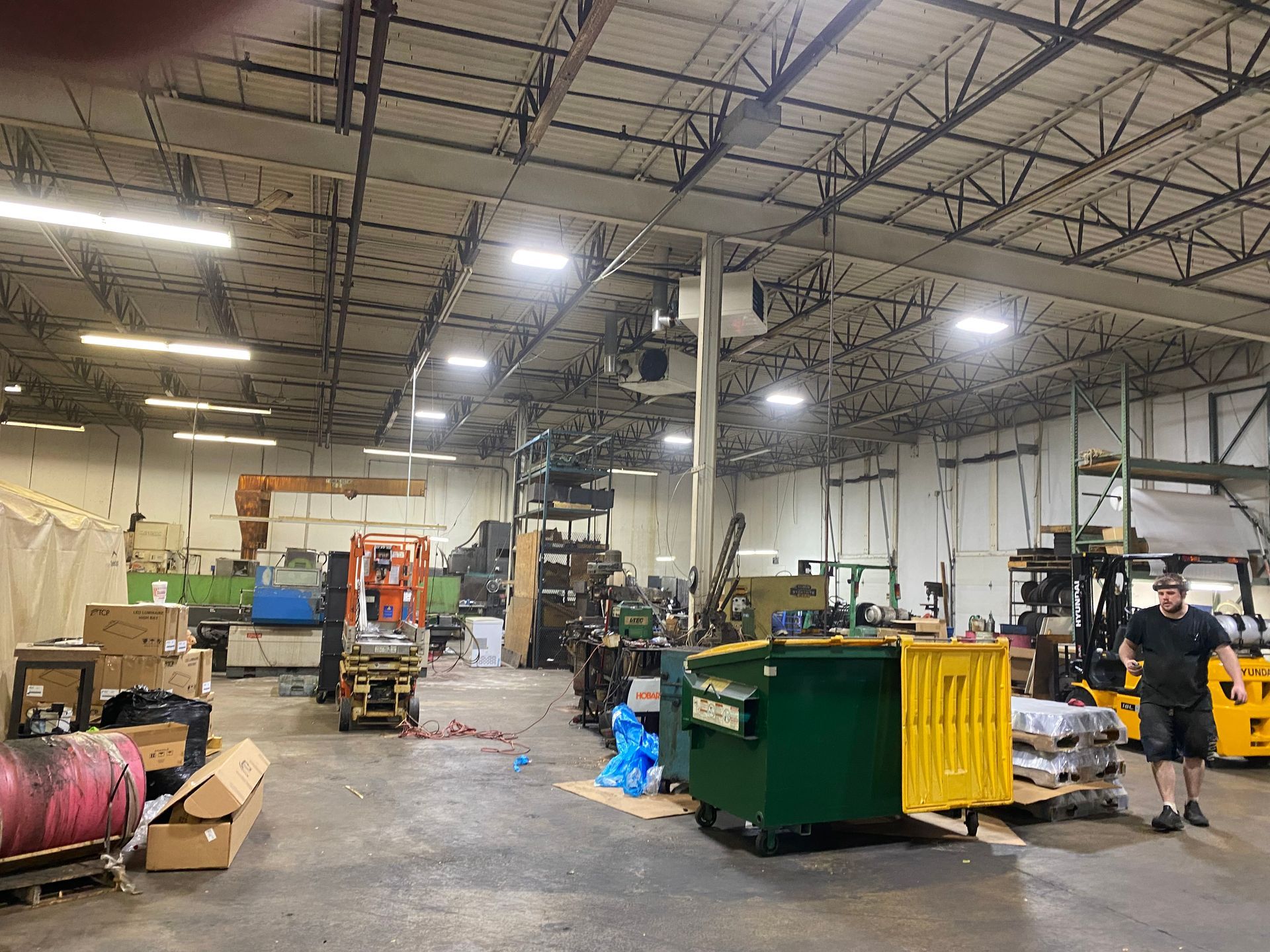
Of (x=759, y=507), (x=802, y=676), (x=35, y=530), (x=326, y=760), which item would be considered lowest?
(x=326, y=760)

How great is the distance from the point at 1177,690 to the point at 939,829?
1827 mm

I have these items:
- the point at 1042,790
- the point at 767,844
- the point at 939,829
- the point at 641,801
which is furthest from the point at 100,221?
the point at 1042,790

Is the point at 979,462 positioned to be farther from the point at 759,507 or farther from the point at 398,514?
the point at 398,514

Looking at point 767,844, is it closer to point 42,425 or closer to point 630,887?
point 630,887

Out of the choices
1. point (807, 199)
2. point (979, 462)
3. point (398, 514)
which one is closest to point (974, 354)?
point (979, 462)

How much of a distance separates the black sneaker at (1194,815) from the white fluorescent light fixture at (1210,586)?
8.06m

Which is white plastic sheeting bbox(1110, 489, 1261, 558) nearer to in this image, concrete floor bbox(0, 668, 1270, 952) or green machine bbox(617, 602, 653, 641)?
concrete floor bbox(0, 668, 1270, 952)

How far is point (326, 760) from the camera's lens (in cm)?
745

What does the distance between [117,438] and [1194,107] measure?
89.8ft

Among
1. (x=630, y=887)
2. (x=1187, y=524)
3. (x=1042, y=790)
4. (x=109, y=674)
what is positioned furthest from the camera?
(x=1187, y=524)

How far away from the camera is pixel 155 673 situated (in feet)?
22.4

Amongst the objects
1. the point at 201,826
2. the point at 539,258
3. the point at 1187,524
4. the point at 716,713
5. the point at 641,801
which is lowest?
the point at 641,801

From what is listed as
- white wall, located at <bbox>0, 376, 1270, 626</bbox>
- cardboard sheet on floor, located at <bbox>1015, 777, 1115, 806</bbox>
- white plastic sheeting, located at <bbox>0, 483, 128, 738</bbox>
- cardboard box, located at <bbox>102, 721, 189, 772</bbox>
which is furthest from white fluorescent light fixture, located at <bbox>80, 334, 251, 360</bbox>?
cardboard sheet on floor, located at <bbox>1015, 777, 1115, 806</bbox>

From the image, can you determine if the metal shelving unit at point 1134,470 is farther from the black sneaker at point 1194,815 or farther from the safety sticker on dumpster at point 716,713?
the safety sticker on dumpster at point 716,713
